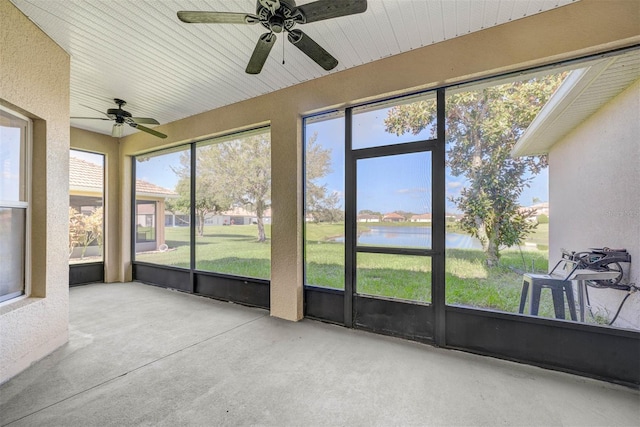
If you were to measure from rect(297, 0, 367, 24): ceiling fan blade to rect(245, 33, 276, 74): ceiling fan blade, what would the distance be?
319 mm

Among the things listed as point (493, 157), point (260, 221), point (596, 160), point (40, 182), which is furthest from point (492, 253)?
point (40, 182)

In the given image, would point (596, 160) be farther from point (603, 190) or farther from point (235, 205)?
point (235, 205)

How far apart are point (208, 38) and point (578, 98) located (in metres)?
3.56

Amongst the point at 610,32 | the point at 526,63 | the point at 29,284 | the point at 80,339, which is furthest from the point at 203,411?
the point at 610,32

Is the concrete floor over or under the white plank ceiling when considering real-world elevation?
under

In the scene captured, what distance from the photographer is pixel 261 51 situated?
217cm

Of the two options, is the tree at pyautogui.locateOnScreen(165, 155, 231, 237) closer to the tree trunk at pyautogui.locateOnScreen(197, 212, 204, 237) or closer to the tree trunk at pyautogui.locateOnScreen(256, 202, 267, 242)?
the tree trunk at pyautogui.locateOnScreen(197, 212, 204, 237)

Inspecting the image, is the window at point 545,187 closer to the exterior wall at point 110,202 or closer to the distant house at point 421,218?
the distant house at point 421,218

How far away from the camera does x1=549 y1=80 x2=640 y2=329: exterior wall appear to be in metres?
2.27

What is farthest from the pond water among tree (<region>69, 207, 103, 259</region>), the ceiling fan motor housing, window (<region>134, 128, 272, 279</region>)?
tree (<region>69, 207, 103, 259</region>)

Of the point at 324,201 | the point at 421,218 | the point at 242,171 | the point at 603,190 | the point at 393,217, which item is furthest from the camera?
the point at 242,171

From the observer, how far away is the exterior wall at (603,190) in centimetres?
227

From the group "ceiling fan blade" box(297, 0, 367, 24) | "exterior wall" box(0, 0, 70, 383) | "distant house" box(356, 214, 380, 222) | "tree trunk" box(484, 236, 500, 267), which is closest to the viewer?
"ceiling fan blade" box(297, 0, 367, 24)

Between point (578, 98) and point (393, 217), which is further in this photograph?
point (393, 217)
